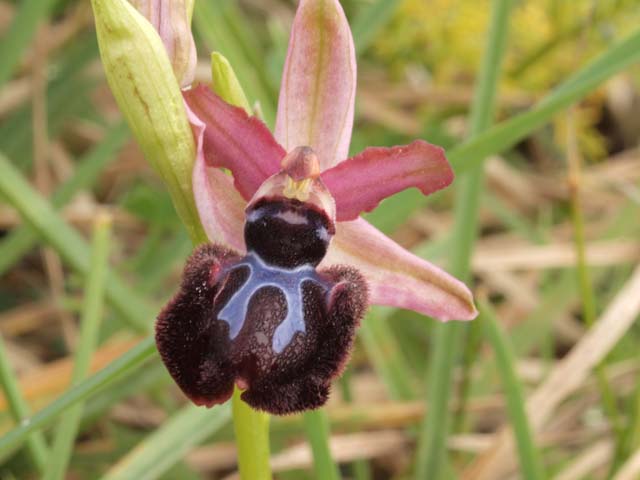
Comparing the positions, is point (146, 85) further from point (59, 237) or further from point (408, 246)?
point (408, 246)

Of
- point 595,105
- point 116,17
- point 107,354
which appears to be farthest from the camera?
point 595,105

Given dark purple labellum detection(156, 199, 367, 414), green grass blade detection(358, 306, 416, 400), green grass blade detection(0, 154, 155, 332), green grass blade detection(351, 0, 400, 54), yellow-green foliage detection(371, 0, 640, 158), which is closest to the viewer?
dark purple labellum detection(156, 199, 367, 414)

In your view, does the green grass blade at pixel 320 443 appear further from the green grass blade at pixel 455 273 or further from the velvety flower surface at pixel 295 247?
the green grass blade at pixel 455 273

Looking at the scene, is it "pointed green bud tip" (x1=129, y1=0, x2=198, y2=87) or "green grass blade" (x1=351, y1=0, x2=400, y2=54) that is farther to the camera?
"green grass blade" (x1=351, y1=0, x2=400, y2=54)

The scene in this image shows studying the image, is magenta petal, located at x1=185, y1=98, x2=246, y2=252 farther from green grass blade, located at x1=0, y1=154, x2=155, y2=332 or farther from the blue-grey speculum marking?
green grass blade, located at x1=0, y1=154, x2=155, y2=332

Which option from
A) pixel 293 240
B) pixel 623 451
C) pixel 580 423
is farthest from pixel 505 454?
pixel 293 240

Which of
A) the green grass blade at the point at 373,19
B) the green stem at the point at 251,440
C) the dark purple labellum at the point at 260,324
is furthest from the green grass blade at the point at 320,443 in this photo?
the green grass blade at the point at 373,19

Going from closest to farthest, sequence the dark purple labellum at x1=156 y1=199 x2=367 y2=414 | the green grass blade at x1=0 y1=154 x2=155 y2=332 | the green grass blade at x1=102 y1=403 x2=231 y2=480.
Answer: the dark purple labellum at x1=156 y1=199 x2=367 y2=414 → the green grass blade at x1=102 y1=403 x2=231 y2=480 → the green grass blade at x1=0 y1=154 x2=155 y2=332

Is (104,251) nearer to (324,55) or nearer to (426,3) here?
(324,55)

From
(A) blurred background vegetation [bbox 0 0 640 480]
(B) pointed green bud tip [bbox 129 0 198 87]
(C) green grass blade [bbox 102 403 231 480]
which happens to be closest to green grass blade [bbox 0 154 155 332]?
(A) blurred background vegetation [bbox 0 0 640 480]
